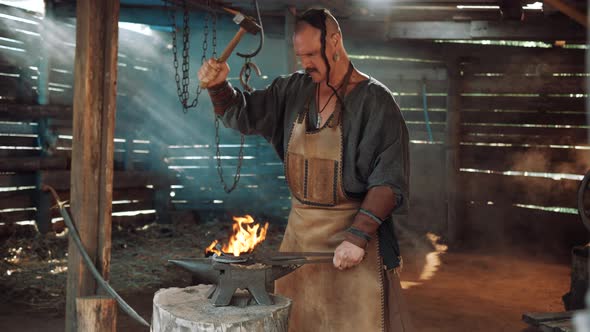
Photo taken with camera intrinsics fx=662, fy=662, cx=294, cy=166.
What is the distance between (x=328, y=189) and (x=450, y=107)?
299 inches

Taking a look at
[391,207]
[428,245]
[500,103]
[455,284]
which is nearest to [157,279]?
[455,284]

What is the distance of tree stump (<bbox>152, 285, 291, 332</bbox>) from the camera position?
2596 mm

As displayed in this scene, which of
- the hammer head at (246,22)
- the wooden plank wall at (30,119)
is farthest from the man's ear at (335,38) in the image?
the wooden plank wall at (30,119)

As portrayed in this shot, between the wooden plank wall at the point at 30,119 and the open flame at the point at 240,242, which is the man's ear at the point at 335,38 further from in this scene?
the wooden plank wall at the point at 30,119

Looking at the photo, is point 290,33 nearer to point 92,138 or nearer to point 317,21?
point 92,138

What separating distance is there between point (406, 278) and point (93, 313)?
470cm

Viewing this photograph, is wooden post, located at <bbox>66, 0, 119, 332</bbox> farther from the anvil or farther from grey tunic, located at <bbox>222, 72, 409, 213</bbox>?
the anvil

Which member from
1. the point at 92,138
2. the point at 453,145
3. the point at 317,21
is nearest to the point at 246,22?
the point at 317,21

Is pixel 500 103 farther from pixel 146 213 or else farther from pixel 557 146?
pixel 146 213

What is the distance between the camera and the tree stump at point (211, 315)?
→ 2596mm

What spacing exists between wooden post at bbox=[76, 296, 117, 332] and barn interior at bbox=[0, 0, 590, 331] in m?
1.75

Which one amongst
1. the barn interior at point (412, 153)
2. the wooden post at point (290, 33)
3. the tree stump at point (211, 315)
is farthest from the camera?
the wooden post at point (290, 33)

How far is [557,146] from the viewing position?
978cm

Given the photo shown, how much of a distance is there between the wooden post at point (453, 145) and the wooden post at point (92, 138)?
6.99 metres
